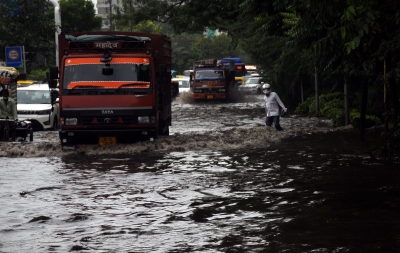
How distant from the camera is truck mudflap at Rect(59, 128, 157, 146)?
19.4m

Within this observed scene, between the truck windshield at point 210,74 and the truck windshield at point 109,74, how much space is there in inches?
1247

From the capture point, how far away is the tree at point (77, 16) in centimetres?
6650

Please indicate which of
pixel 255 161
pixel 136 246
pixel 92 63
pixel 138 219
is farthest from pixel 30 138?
pixel 136 246

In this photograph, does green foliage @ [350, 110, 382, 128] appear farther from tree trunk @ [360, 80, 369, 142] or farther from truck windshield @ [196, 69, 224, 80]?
truck windshield @ [196, 69, 224, 80]

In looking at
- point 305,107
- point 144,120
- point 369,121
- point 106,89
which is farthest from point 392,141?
point 305,107

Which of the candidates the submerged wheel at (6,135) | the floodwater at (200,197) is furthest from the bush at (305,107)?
the submerged wheel at (6,135)

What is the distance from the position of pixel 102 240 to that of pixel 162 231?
2.69 ft

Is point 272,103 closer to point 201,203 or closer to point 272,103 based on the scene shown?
point 272,103

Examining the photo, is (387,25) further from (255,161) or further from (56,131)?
(56,131)

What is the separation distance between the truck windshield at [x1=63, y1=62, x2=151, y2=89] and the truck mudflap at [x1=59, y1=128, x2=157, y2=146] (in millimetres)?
1058

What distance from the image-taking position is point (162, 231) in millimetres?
9938

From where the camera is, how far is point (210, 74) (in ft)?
170

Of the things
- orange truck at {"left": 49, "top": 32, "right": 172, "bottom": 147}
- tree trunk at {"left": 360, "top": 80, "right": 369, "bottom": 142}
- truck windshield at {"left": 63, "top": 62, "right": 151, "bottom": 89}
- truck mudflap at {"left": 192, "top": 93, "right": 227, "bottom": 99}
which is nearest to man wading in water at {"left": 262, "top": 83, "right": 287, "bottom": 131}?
tree trunk at {"left": 360, "top": 80, "right": 369, "bottom": 142}

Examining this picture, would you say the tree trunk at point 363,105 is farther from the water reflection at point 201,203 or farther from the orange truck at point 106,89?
the orange truck at point 106,89
